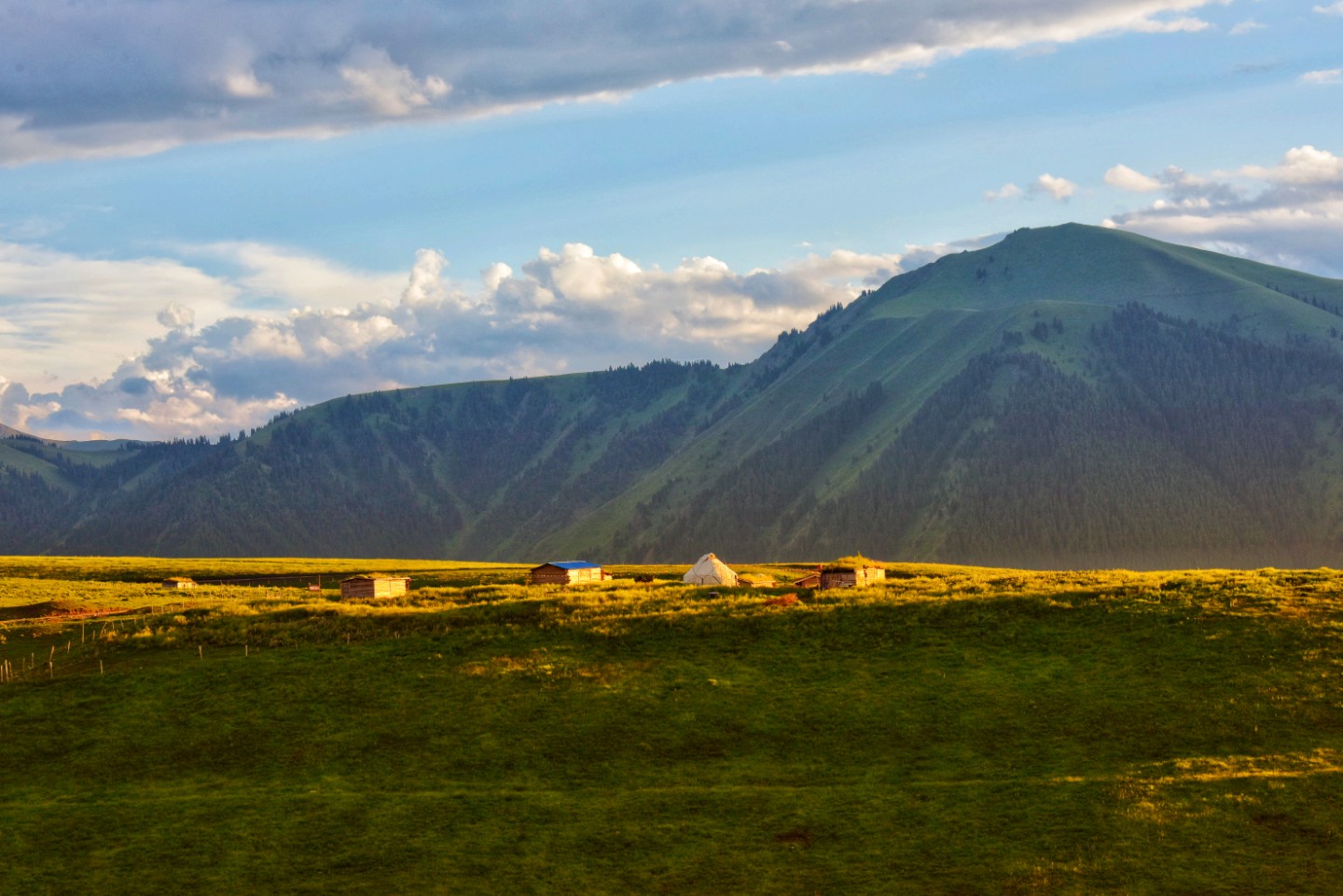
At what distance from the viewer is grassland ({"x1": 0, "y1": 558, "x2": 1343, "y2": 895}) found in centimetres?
4391

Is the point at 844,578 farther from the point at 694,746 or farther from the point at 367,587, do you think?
the point at 694,746

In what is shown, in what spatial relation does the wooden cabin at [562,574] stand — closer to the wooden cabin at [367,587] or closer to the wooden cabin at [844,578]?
the wooden cabin at [367,587]

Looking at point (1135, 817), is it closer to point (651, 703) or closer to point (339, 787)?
point (651, 703)

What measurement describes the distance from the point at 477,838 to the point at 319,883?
5.97 metres

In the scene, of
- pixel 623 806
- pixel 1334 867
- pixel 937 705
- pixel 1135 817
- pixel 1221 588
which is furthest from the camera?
pixel 1221 588

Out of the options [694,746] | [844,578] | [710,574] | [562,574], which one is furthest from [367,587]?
[694,746]

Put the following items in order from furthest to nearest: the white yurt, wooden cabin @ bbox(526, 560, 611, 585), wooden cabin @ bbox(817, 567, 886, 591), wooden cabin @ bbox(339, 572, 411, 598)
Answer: wooden cabin @ bbox(526, 560, 611, 585) → the white yurt → wooden cabin @ bbox(339, 572, 411, 598) → wooden cabin @ bbox(817, 567, 886, 591)

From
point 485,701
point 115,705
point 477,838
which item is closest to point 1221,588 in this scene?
point 485,701

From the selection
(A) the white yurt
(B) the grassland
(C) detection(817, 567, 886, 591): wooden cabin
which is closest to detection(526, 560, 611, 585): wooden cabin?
(A) the white yurt

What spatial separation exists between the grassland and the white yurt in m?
31.9

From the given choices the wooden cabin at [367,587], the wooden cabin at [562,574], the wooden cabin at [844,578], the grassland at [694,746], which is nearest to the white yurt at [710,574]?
the wooden cabin at [562,574]

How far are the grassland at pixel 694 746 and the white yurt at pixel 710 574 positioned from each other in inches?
1255

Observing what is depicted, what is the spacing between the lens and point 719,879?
4297 cm

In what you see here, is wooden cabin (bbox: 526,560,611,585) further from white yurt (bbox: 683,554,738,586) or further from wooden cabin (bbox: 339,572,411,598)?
wooden cabin (bbox: 339,572,411,598)
